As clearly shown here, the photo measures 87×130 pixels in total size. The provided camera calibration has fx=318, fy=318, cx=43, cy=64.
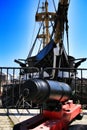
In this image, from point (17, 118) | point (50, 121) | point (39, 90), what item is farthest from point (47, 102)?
point (17, 118)

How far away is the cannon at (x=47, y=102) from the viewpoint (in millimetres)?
4516

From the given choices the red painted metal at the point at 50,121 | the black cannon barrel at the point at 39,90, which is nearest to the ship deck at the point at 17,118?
the red painted metal at the point at 50,121

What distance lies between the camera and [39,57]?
698 inches

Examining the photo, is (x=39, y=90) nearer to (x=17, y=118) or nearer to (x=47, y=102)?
(x=47, y=102)

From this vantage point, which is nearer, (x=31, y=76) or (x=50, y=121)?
(x=50, y=121)

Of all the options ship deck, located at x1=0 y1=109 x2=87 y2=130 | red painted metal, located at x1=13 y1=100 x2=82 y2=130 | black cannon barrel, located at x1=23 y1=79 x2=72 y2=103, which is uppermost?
black cannon barrel, located at x1=23 y1=79 x2=72 y2=103

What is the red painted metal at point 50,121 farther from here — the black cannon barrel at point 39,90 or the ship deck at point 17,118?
the black cannon barrel at point 39,90

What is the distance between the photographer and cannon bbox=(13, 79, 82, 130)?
4.52 m

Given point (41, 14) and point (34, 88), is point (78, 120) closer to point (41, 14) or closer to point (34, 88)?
point (34, 88)

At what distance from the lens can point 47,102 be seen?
5242 millimetres

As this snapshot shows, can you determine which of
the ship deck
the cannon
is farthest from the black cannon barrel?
the ship deck

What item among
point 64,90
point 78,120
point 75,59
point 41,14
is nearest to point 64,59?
point 75,59

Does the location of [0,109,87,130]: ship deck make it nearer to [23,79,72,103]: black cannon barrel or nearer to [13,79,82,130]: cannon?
[13,79,82,130]: cannon

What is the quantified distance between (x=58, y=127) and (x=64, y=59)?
12.5 m
